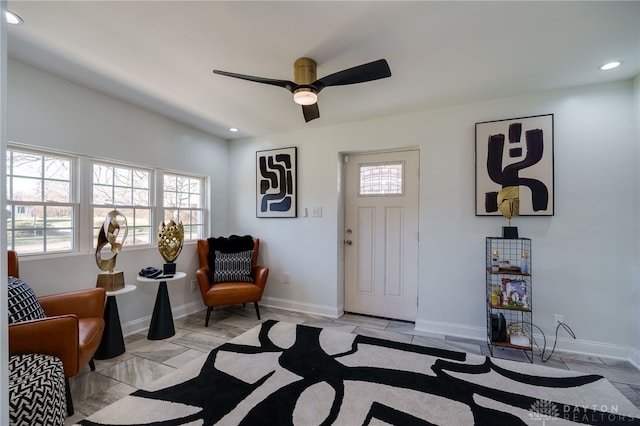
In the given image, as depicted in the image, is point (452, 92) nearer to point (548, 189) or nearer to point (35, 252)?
point (548, 189)

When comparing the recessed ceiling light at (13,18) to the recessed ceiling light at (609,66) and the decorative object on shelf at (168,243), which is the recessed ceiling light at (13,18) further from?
A: the recessed ceiling light at (609,66)

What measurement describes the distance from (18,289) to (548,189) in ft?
14.1

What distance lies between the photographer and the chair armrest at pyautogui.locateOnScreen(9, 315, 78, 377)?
165 centimetres

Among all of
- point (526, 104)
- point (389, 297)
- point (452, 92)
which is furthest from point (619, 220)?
point (389, 297)

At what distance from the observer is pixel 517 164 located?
2805mm

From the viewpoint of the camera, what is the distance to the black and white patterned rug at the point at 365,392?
1680 mm

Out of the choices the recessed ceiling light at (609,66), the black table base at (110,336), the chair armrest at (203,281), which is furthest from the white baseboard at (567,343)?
the black table base at (110,336)

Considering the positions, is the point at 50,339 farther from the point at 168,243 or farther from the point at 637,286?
the point at 637,286

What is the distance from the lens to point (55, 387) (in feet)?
5.01

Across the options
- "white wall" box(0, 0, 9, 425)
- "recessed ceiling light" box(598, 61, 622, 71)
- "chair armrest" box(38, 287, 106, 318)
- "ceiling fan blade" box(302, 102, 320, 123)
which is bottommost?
"chair armrest" box(38, 287, 106, 318)

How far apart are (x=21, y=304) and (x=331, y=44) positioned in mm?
2668

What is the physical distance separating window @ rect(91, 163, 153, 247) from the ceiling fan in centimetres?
192

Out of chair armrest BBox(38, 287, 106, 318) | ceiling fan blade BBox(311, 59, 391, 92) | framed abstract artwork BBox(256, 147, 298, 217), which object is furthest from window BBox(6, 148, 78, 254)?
ceiling fan blade BBox(311, 59, 391, 92)

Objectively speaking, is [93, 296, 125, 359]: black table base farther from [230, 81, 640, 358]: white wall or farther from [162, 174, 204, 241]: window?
[230, 81, 640, 358]: white wall
